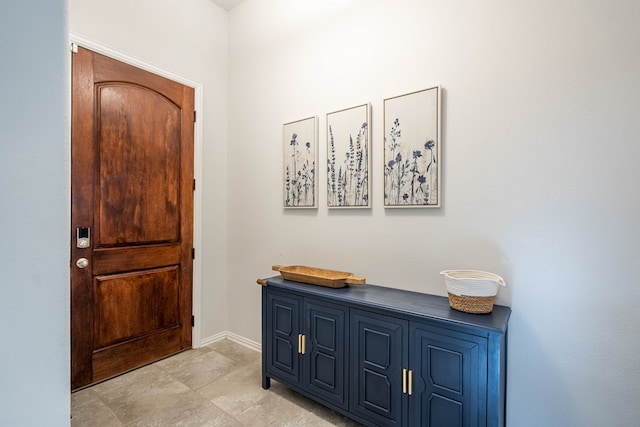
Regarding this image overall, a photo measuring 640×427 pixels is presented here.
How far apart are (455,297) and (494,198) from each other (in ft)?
2.00

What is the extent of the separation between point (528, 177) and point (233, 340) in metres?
2.89

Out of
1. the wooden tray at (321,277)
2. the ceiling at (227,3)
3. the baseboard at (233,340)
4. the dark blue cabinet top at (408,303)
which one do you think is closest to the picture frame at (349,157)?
the wooden tray at (321,277)

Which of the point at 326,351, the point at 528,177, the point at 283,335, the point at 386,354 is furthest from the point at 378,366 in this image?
the point at 528,177

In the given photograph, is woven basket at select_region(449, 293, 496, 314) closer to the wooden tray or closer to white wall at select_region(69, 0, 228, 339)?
the wooden tray

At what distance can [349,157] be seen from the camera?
2252 millimetres

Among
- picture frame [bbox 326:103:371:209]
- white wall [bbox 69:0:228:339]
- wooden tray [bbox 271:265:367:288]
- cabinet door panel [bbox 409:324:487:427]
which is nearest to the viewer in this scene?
cabinet door panel [bbox 409:324:487:427]

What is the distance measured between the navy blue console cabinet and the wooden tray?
0.16ft

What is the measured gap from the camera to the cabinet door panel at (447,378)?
4.61 feet

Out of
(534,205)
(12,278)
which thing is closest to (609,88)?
(534,205)

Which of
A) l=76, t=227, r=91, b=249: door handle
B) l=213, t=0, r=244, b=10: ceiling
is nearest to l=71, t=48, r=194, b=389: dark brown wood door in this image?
l=76, t=227, r=91, b=249: door handle

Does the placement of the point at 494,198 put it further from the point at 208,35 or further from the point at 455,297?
the point at 208,35

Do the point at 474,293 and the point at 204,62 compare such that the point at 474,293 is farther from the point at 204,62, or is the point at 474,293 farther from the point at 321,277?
the point at 204,62

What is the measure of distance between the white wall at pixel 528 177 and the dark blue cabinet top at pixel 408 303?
0.14m

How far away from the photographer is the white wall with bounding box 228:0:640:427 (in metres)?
1.42
